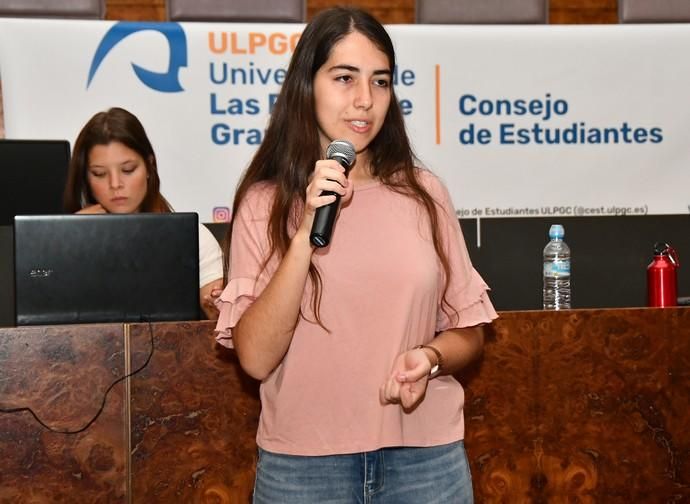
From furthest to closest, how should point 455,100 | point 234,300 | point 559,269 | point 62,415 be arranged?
point 455,100 < point 559,269 < point 62,415 < point 234,300

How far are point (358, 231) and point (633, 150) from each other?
2685 mm

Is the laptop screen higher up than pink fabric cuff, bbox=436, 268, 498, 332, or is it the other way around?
the laptop screen

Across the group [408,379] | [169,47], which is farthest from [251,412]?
[169,47]

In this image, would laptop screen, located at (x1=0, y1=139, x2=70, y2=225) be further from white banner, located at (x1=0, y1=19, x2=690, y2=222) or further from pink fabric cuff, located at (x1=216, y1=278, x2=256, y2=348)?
pink fabric cuff, located at (x1=216, y1=278, x2=256, y2=348)

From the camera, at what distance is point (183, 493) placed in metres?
2.03

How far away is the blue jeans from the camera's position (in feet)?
4.58

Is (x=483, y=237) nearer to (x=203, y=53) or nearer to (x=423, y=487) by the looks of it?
(x=203, y=53)

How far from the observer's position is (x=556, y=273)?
2684 millimetres

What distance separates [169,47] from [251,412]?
2020 millimetres

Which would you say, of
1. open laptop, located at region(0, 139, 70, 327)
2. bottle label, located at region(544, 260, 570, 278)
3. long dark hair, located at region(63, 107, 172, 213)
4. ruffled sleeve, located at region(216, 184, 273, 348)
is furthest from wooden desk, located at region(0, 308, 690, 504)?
long dark hair, located at region(63, 107, 172, 213)

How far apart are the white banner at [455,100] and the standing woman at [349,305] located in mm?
2186

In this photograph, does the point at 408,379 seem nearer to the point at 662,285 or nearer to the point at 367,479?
the point at 367,479

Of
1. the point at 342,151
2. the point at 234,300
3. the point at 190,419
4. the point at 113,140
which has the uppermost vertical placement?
the point at 113,140

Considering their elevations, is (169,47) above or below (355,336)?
above
